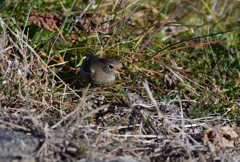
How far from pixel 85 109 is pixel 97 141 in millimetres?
804

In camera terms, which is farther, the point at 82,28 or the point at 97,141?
the point at 82,28

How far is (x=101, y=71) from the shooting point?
13.6 feet

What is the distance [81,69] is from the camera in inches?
166

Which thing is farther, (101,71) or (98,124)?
(101,71)

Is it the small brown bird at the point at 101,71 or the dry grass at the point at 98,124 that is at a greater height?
the small brown bird at the point at 101,71

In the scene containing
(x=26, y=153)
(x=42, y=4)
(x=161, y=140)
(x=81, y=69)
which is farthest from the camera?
(x=42, y=4)

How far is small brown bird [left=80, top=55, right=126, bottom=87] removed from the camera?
4.11 m

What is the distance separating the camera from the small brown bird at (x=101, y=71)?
13.5 ft

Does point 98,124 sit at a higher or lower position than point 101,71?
lower

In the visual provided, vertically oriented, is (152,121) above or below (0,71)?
below

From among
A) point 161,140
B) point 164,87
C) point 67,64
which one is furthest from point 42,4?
point 161,140

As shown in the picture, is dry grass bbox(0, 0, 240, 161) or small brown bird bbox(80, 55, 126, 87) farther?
small brown bird bbox(80, 55, 126, 87)

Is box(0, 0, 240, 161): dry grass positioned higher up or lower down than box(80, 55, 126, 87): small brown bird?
lower down

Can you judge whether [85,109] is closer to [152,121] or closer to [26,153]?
[152,121]
